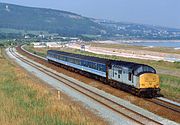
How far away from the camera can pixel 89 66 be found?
45.8m

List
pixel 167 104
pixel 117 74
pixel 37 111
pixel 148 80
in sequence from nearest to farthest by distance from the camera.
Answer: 1. pixel 37 111
2. pixel 167 104
3. pixel 148 80
4. pixel 117 74

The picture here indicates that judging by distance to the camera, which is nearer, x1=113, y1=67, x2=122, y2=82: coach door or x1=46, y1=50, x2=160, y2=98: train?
x1=46, y1=50, x2=160, y2=98: train

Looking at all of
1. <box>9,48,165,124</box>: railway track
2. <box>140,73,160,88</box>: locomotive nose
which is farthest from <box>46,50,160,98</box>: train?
<box>9,48,165,124</box>: railway track

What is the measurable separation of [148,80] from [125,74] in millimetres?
2809

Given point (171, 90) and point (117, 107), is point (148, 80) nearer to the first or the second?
point (171, 90)

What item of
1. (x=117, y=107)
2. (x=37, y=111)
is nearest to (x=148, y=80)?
(x=117, y=107)

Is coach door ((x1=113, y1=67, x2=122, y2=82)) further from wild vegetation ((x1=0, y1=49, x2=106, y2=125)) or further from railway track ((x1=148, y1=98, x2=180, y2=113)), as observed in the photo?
wild vegetation ((x1=0, y1=49, x2=106, y2=125))

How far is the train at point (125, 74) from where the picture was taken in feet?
100

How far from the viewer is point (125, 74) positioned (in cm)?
3306

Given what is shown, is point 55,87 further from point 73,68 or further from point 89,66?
point 73,68

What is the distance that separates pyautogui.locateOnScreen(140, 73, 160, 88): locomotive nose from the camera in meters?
30.5

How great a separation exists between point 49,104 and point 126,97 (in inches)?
316

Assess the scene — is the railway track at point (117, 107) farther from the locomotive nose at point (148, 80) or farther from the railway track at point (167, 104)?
the locomotive nose at point (148, 80)

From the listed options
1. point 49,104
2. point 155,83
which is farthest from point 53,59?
point 49,104
